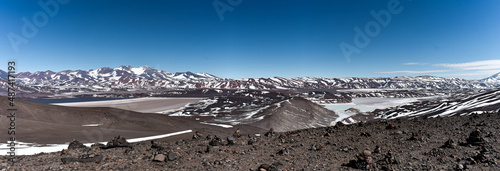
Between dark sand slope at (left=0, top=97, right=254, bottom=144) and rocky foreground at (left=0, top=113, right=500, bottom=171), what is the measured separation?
16.0 meters

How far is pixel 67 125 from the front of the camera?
92.5 feet

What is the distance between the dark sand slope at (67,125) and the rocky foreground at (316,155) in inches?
632

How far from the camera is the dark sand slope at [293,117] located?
55375 mm

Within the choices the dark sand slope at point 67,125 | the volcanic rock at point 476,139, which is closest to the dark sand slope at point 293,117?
the dark sand slope at point 67,125

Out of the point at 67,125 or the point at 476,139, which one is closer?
the point at 476,139

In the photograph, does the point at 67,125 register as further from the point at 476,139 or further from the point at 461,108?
the point at 461,108

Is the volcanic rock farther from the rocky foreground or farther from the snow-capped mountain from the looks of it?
the snow-capped mountain

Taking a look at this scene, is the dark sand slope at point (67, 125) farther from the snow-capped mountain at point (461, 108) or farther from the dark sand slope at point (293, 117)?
the snow-capped mountain at point (461, 108)

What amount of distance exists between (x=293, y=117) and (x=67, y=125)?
51098mm

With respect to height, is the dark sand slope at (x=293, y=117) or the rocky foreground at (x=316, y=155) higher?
the rocky foreground at (x=316, y=155)

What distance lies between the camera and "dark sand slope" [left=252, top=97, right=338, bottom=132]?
55.4 meters

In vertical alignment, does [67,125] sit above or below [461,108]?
above

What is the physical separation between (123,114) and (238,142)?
3552 cm

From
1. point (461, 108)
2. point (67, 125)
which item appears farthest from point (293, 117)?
point (461, 108)
